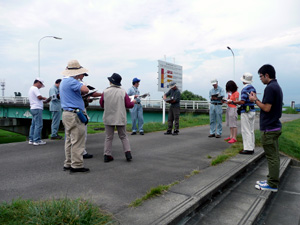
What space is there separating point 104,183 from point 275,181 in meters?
2.76

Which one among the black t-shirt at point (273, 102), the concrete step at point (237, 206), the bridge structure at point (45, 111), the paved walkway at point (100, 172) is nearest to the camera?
the concrete step at point (237, 206)

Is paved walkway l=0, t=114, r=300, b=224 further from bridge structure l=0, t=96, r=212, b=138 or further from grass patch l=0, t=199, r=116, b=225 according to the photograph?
bridge structure l=0, t=96, r=212, b=138

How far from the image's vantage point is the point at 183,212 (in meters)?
2.70

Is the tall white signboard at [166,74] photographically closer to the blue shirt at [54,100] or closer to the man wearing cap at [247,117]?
the blue shirt at [54,100]

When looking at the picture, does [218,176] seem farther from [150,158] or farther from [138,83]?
[138,83]

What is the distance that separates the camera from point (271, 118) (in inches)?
151

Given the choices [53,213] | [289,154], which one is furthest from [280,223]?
[289,154]

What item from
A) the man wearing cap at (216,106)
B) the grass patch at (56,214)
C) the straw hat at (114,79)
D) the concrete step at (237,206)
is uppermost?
the straw hat at (114,79)

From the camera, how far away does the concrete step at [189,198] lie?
2.57 meters

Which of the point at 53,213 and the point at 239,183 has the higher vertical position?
the point at 53,213

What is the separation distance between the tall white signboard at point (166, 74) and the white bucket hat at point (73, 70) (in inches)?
342

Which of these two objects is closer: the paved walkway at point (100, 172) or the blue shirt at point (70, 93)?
the paved walkway at point (100, 172)

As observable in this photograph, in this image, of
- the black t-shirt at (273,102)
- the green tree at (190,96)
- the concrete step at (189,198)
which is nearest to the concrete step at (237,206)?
the concrete step at (189,198)

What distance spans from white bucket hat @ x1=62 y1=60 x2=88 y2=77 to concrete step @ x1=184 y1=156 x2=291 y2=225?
306 cm
